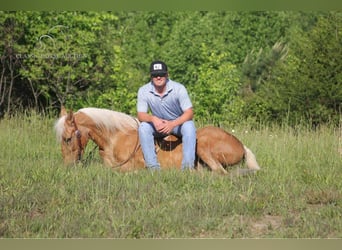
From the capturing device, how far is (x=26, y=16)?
15.6 metres

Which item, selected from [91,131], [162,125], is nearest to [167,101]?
[162,125]

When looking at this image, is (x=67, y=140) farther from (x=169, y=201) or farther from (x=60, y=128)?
(x=169, y=201)

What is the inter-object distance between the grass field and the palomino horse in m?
0.23

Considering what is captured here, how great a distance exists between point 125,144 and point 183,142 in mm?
780

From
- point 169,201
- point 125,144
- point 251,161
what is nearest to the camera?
point 169,201

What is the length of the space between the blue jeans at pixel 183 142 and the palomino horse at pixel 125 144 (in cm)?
17

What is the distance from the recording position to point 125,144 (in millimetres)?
9125

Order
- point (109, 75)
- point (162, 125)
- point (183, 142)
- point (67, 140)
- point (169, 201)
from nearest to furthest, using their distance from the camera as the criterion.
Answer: point (169, 201), point (162, 125), point (183, 142), point (67, 140), point (109, 75)

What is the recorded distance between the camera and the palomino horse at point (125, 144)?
8.88 m

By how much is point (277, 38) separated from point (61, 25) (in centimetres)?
1122

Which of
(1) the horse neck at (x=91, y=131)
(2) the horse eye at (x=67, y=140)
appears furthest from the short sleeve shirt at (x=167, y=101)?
(2) the horse eye at (x=67, y=140)

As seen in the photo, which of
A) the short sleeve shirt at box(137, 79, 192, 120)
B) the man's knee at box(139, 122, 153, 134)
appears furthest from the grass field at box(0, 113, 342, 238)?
the short sleeve shirt at box(137, 79, 192, 120)

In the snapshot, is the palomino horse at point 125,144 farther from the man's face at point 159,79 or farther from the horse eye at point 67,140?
the man's face at point 159,79

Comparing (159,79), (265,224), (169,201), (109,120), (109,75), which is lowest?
(265,224)
